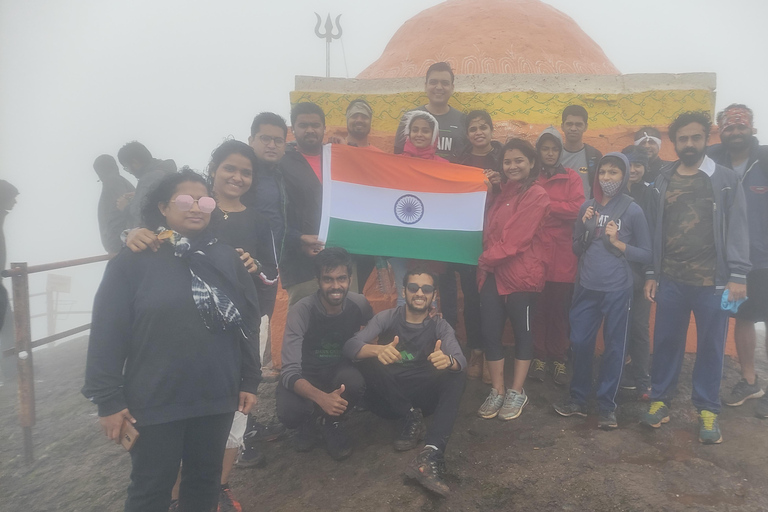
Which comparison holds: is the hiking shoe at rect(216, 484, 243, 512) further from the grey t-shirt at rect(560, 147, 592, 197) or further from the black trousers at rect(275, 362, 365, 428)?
the grey t-shirt at rect(560, 147, 592, 197)

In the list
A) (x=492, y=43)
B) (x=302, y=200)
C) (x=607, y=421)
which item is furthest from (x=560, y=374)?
(x=492, y=43)

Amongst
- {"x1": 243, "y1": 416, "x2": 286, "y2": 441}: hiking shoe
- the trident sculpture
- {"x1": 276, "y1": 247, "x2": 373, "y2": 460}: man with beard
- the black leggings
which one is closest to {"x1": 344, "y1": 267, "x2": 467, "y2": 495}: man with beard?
{"x1": 276, "y1": 247, "x2": 373, "y2": 460}: man with beard

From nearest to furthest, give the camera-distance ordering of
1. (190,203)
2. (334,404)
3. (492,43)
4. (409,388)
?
(190,203) → (334,404) → (409,388) → (492,43)

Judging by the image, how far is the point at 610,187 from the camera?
3.37m

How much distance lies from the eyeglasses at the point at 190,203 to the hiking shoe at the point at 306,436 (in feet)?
6.60

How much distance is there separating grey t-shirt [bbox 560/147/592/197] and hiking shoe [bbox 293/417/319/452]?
124 inches

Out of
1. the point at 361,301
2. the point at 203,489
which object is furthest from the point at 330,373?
the point at 203,489

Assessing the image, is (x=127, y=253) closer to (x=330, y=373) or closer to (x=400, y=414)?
(x=330, y=373)

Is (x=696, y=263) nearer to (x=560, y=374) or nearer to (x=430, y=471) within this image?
(x=560, y=374)

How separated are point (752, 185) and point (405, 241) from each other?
2751mm

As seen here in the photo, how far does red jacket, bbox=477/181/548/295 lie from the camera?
3.49m

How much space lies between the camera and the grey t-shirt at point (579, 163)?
418 centimetres

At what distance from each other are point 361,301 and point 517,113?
11.6 feet

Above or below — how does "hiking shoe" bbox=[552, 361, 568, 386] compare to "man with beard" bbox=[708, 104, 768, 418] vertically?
below
